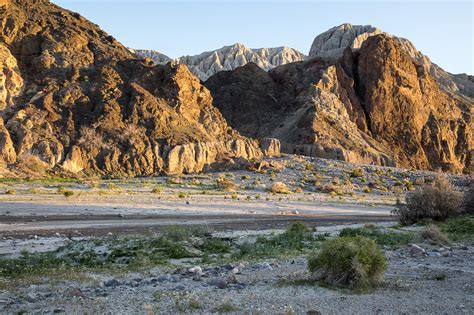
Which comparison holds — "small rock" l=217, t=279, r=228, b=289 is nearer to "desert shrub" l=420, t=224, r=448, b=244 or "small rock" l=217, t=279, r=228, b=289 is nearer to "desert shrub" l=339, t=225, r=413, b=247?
"desert shrub" l=339, t=225, r=413, b=247

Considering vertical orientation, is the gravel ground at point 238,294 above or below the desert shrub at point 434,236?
below

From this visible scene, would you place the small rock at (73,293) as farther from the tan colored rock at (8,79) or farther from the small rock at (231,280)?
the tan colored rock at (8,79)

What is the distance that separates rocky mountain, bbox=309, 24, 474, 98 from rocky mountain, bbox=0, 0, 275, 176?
86.2 m

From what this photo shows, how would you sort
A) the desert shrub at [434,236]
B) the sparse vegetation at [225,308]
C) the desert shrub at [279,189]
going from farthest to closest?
the desert shrub at [279,189]
the desert shrub at [434,236]
the sparse vegetation at [225,308]

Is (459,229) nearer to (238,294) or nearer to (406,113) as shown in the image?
(238,294)

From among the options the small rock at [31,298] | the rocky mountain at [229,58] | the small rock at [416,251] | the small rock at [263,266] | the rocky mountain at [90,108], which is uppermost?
the rocky mountain at [229,58]

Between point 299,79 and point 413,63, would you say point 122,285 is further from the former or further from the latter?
point 413,63

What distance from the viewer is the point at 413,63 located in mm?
114438

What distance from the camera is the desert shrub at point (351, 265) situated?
10.9 metres

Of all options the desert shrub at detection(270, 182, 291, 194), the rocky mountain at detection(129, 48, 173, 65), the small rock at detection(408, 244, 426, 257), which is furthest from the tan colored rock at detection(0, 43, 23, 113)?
the rocky mountain at detection(129, 48, 173, 65)

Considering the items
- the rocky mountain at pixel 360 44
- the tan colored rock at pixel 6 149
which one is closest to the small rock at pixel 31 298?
the tan colored rock at pixel 6 149

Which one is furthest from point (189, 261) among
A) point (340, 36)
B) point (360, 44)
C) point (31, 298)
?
point (340, 36)

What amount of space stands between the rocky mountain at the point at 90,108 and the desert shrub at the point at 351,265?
3904 centimetres

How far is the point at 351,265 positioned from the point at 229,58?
149 metres
